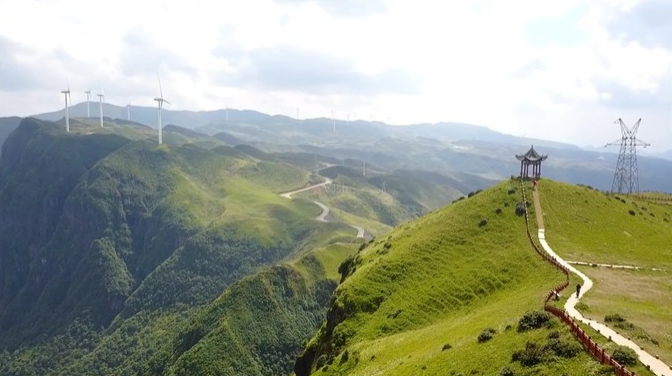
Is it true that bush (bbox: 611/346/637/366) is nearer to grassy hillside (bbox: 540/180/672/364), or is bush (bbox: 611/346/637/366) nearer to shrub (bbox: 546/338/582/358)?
shrub (bbox: 546/338/582/358)

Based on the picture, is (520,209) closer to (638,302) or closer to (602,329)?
(638,302)

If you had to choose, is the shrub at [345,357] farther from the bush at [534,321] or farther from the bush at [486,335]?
the bush at [534,321]

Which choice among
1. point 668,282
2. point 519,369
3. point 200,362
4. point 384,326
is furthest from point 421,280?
point 200,362

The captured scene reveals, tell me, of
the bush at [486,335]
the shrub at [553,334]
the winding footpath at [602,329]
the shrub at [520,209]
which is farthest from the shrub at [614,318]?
the shrub at [520,209]

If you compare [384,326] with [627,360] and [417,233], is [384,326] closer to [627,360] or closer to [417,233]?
[417,233]

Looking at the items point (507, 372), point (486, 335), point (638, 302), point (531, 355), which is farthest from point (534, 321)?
point (638, 302)

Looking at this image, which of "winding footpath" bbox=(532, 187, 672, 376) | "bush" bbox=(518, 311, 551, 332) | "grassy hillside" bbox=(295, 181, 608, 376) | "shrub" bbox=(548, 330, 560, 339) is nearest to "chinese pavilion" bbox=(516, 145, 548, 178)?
"grassy hillside" bbox=(295, 181, 608, 376)
